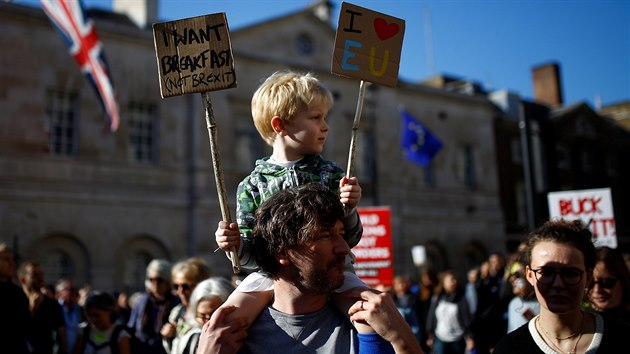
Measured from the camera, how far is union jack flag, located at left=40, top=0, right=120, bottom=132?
15305mm

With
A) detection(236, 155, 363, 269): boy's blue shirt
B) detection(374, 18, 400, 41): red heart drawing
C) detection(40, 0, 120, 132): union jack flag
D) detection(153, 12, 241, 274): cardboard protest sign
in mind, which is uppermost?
detection(40, 0, 120, 132): union jack flag

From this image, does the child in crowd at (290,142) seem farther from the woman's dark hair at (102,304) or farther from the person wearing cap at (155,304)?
the person wearing cap at (155,304)

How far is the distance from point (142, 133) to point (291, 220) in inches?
854

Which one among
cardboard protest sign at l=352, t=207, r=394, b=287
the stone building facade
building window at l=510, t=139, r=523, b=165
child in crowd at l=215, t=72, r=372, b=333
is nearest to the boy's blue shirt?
child in crowd at l=215, t=72, r=372, b=333

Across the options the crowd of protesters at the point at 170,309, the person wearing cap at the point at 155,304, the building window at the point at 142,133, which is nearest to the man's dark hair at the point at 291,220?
the crowd of protesters at the point at 170,309

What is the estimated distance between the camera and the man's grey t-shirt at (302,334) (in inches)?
103

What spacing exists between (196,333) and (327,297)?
6.94 ft

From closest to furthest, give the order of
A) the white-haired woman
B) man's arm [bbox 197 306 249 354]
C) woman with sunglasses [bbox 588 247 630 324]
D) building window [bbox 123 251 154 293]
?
1. man's arm [bbox 197 306 249 354]
2. woman with sunglasses [bbox 588 247 630 324]
3. the white-haired woman
4. building window [bbox 123 251 154 293]

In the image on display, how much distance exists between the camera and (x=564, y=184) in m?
37.0

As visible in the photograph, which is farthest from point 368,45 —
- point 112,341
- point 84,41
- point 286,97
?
point 84,41

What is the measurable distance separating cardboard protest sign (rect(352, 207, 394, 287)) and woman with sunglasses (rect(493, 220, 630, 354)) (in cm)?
609

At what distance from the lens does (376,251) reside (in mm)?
9492

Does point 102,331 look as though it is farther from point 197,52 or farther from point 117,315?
point 197,52

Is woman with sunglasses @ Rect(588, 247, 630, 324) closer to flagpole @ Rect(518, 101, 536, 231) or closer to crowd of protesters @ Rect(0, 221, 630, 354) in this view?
crowd of protesters @ Rect(0, 221, 630, 354)
